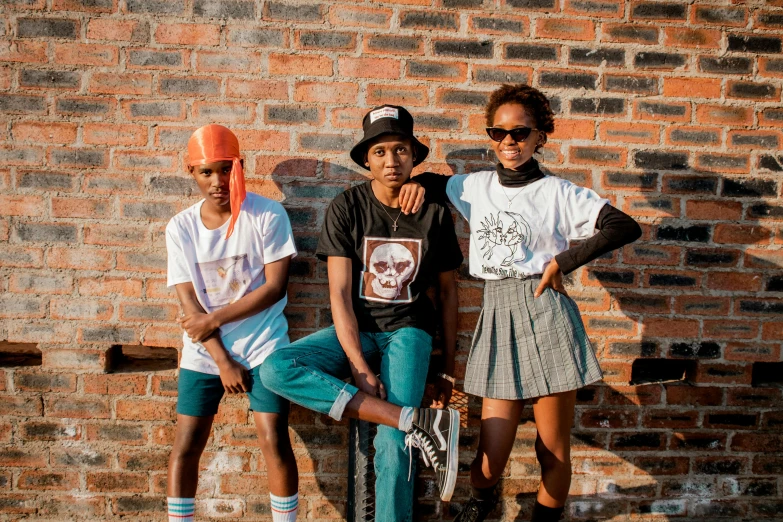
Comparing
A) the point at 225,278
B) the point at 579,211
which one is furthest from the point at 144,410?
the point at 579,211

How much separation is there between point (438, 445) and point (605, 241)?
1.09 m

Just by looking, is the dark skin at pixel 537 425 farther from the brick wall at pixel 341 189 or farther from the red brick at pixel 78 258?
the red brick at pixel 78 258

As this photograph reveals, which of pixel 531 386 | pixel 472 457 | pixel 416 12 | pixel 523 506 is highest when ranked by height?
pixel 416 12

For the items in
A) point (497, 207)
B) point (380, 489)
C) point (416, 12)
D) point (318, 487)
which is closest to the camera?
point (380, 489)

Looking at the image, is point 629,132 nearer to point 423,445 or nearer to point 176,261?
point 423,445

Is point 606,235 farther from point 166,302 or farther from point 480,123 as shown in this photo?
point 166,302

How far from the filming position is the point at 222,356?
2441 mm

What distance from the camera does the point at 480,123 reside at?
274cm

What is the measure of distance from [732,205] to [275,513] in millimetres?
2746

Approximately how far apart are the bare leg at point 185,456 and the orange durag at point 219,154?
3.06 feet

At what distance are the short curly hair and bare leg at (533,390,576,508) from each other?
1211 mm

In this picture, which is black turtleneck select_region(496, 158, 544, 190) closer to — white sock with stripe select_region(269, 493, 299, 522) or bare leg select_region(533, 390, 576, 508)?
bare leg select_region(533, 390, 576, 508)

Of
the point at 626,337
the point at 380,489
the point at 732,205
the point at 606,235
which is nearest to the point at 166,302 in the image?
the point at 380,489

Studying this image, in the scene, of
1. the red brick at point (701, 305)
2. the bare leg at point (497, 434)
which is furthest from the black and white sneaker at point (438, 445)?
the red brick at point (701, 305)
